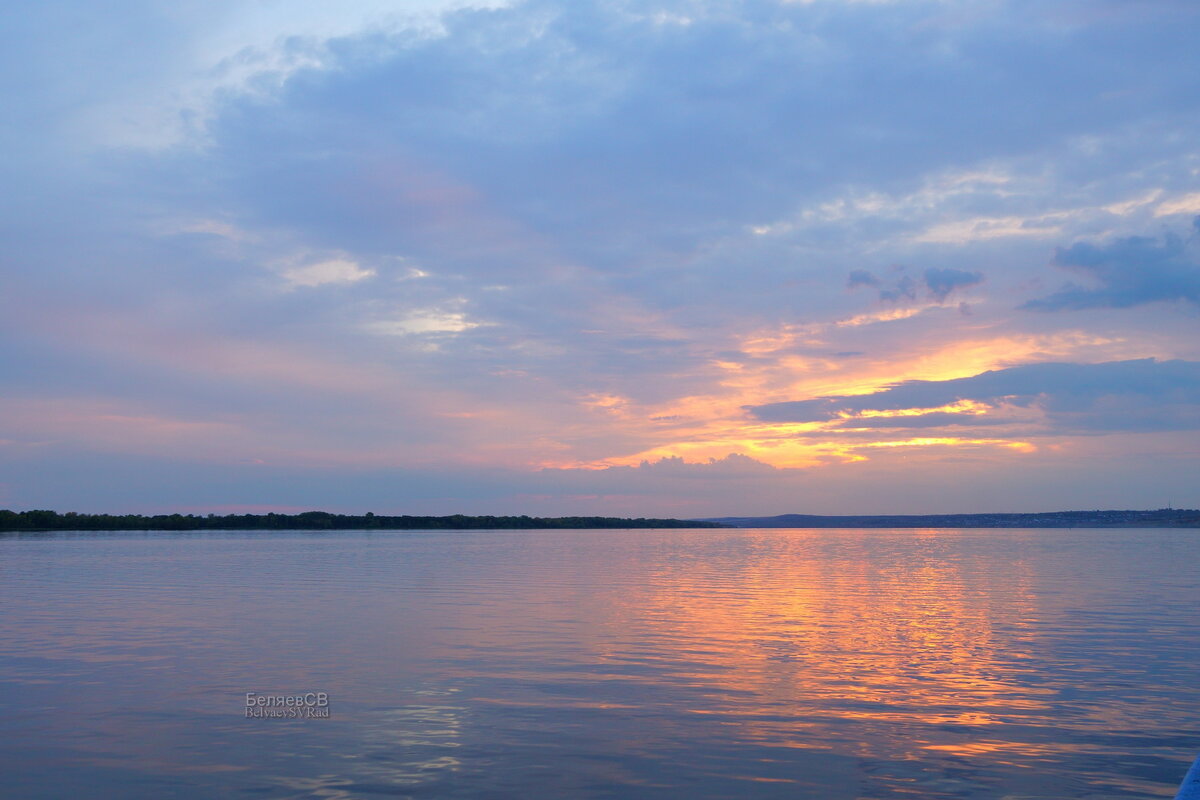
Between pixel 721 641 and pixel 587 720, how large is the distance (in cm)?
929

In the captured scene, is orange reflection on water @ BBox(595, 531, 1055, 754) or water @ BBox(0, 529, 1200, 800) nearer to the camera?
water @ BBox(0, 529, 1200, 800)

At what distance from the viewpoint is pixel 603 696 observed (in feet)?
55.3

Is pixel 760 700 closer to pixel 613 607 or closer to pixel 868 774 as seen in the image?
pixel 868 774

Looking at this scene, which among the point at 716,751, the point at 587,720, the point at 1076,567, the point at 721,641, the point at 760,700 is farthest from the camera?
the point at 1076,567

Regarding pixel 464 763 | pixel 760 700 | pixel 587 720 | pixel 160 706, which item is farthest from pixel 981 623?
pixel 160 706

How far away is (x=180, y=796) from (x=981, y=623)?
78.1 ft

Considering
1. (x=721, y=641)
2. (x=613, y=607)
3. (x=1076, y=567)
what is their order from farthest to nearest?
(x=1076, y=567)
(x=613, y=607)
(x=721, y=641)

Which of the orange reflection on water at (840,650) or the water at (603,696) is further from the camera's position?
the orange reflection on water at (840,650)

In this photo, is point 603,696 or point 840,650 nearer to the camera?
point 603,696

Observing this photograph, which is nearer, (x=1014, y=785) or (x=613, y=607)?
(x=1014, y=785)

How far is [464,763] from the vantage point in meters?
12.5

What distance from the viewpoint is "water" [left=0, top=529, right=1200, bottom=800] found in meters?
11.9

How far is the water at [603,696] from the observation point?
39.0ft

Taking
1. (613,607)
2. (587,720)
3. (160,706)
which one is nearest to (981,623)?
(613,607)
